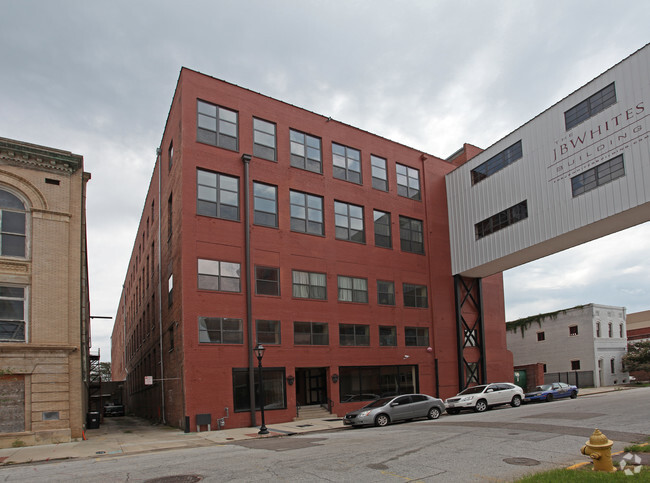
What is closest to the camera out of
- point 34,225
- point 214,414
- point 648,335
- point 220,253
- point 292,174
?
point 34,225

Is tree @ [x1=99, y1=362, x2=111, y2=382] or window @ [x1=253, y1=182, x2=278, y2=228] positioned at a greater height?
window @ [x1=253, y1=182, x2=278, y2=228]

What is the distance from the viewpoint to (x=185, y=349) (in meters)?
24.0

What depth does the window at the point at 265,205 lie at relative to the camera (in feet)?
91.6

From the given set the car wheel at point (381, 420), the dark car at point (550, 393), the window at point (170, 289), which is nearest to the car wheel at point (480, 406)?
the dark car at point (550, 393)

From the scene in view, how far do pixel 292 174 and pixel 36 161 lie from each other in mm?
12803

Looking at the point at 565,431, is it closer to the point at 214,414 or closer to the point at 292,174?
the point at 214,414

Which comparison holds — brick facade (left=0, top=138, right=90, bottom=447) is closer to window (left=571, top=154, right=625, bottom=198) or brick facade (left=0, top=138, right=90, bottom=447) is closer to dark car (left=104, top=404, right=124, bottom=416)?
window (left=571, top=154, right=625, bottom=198)

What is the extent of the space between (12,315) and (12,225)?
3.53 metres

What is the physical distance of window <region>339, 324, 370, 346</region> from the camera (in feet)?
97.4

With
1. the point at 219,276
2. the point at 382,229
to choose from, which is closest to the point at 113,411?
the point at 219,276

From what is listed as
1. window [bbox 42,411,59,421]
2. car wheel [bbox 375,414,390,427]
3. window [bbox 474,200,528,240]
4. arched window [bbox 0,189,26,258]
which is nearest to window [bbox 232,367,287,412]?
car wheel [bbox 375,414,390,427]

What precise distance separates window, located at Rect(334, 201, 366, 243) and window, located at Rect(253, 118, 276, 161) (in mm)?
5051

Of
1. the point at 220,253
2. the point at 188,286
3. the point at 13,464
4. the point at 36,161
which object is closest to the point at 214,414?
the point at 188,286

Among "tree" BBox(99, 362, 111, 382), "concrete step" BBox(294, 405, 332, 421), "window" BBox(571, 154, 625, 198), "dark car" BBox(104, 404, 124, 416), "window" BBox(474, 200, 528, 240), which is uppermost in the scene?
"window" BBox(571, 154, 625, 198)
